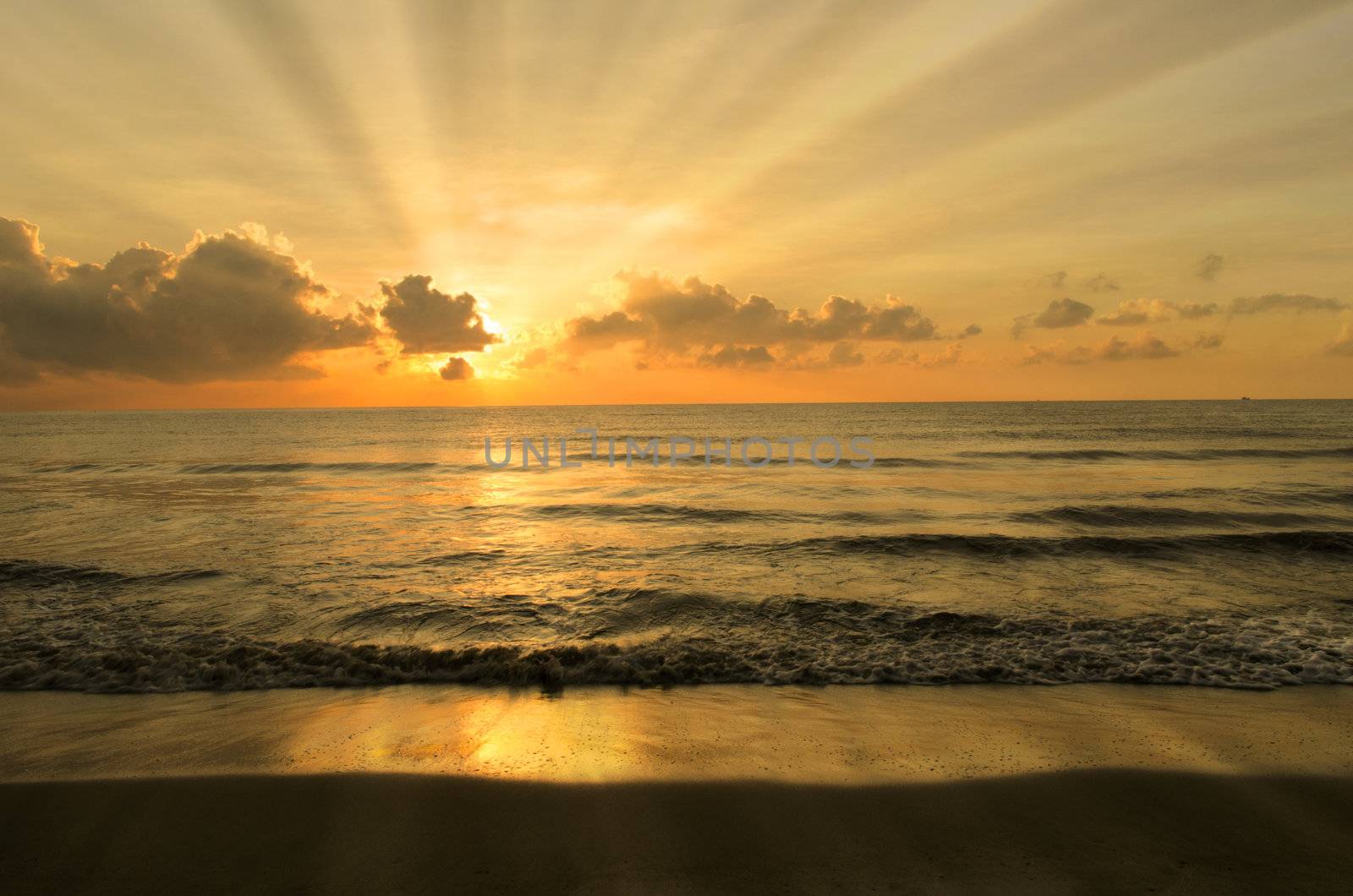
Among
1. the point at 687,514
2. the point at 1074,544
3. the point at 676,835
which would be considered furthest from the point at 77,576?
the point at 1074,544

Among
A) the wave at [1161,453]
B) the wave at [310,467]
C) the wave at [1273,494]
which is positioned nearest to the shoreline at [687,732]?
the wave at [1273,494]

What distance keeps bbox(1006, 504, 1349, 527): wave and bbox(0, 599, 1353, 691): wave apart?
380 inches

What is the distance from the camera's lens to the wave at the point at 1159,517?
62.3 ft

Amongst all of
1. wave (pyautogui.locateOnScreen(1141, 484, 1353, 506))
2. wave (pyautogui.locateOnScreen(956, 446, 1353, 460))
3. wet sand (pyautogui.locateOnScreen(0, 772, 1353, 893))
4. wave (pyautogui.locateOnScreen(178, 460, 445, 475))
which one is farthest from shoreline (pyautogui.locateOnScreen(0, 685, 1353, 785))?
wave (pyautogui.locateOnScreen(956, 446, 1353, 460))

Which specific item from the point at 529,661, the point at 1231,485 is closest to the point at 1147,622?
the point at 529,661

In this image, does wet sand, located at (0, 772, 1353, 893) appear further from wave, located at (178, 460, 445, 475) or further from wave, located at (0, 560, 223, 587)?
wave, located at (178, 460, 445, 475)

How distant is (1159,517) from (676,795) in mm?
20667

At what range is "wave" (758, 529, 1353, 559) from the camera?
15680mm

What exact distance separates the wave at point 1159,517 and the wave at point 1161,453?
68.3 ft

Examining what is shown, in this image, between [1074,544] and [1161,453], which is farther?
[1161,453]

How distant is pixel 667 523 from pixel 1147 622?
12.2 metres

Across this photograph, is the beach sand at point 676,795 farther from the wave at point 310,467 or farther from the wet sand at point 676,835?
the wave at point 310,467

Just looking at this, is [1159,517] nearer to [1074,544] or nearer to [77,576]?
[1074,544]

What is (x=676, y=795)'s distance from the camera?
18.0ft
